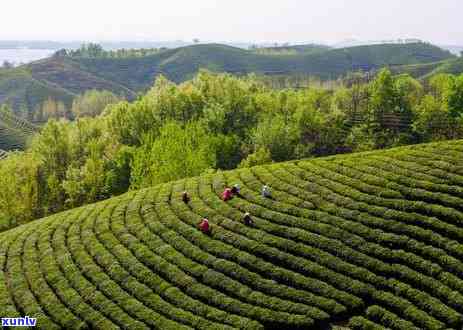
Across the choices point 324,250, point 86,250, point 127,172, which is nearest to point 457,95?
point 127,172

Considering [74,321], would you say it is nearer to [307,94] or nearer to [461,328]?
[461,328]

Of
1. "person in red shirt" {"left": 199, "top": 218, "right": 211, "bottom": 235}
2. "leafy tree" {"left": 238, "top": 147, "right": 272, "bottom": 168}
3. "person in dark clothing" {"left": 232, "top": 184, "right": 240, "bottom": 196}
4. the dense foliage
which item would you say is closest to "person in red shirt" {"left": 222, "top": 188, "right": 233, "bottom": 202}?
"person in dark clothing" {"left": 232, "top": 184, "right": 240, "bottom": 196}

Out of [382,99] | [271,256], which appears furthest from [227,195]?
[382,99]

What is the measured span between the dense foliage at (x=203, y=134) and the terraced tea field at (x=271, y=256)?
23.0 meters

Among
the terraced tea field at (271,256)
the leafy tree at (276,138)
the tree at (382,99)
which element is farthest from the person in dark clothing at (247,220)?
the tree at (382,99)

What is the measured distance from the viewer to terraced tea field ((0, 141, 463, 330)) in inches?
1171

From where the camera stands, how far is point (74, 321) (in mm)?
31359

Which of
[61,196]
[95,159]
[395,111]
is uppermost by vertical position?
[395,111]

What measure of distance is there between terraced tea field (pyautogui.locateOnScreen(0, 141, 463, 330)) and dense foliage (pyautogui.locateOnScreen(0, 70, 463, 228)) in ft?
75.4

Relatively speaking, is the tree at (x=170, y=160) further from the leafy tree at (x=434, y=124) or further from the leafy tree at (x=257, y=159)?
the leafy tree at (x=434, y=124)

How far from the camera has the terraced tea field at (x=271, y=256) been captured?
1171 inches

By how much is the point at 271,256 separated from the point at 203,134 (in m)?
42.9

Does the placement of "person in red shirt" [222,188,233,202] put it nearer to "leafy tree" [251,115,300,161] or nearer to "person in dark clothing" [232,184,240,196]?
"person in dark clothing" [232,184,240,196]

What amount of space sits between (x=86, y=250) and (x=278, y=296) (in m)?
17.2
